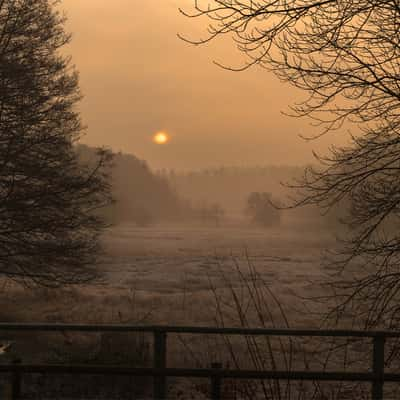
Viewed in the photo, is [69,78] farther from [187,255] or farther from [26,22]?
[187,255]

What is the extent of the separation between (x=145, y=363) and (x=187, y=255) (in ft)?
134

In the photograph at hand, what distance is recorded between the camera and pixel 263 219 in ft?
387

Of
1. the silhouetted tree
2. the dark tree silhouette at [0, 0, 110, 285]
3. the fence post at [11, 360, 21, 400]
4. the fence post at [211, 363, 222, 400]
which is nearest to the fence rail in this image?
the fence post at [211, 363, 222, 400]

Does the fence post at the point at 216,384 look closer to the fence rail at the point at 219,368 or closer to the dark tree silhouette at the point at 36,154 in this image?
the fence rail at the point at 219,368

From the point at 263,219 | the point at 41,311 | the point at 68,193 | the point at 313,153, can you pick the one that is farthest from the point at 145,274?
the point at 263,219

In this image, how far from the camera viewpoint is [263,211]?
384ft

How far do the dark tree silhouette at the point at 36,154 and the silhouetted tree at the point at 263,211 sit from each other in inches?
3810

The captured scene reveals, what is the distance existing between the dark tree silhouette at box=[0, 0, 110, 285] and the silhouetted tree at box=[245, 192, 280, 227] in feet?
317

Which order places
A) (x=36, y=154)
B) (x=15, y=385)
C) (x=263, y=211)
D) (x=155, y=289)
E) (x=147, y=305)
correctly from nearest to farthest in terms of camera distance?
(x=15, y=385) < (x=36, y=154) < (x=147, y=305) < (x=155, y=289) < (x=263, y=211)

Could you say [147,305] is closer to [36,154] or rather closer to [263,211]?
[36,154]

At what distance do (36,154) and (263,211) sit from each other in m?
106

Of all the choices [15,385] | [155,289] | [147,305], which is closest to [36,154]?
[15,385]

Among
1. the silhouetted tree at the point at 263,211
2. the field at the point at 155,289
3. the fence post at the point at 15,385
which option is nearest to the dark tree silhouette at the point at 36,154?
the field at the point at 155,289

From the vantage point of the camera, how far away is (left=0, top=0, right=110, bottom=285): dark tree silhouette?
12422 mm
